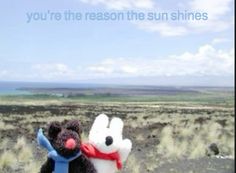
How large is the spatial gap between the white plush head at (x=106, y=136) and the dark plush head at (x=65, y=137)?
0.53ft

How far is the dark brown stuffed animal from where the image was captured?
5.44 metres

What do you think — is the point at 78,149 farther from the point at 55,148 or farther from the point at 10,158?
the point at 10,158

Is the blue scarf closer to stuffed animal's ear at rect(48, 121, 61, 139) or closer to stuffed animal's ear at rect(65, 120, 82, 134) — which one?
stuffed animal's ear at rect(48, 121, 61, 139)

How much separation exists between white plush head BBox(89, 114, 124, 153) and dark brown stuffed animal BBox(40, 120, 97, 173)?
6.1 inches

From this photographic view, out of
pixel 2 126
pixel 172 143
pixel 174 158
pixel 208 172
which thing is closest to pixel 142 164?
pixel 174 158

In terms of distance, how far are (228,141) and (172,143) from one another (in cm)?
116

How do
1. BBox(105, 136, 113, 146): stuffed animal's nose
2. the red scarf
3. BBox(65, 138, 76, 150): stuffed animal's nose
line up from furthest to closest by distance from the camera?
1. the red scarf
2. BBox(105, 136, 113, 146): stuffed animal's nose
3. BBox(65, 138, 76, 150): stuffed animal's nose

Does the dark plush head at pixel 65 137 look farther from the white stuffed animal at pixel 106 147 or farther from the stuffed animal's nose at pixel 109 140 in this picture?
the stuffed animal's nose at pixel 109 140

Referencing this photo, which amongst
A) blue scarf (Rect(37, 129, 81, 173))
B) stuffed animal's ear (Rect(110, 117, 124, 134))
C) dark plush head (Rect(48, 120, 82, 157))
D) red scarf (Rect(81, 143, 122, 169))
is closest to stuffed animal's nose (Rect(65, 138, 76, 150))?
dark plush head (Rect(48, 120, 82, 157))

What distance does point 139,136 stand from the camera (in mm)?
14180

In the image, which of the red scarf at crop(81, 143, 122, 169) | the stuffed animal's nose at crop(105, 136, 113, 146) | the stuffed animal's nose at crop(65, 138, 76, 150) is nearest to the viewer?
the stuffed animal's nose at crop(65, 138, 76, 150)

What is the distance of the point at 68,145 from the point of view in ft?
17.6

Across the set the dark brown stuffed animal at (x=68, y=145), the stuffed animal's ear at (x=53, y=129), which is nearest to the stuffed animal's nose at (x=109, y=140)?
the dark brown stuffed animal at (x=68, y=145)

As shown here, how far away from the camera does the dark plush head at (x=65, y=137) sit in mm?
5414
